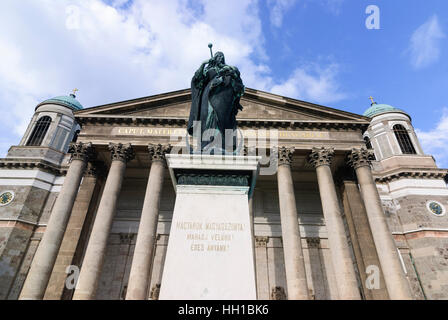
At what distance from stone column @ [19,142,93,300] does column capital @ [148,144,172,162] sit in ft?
13.6

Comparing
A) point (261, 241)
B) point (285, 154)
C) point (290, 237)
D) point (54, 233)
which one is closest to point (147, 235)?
point (54, 233)

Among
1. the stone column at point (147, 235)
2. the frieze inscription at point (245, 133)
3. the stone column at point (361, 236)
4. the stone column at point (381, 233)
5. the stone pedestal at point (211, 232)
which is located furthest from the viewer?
the frieze inscription at point (245, 133)

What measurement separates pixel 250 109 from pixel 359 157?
8170mm

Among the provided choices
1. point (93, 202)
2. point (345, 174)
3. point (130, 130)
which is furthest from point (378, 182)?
point (93, 202)

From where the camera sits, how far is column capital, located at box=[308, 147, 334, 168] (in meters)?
18.8

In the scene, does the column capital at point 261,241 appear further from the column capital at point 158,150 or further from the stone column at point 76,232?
the stone column at point 76,232

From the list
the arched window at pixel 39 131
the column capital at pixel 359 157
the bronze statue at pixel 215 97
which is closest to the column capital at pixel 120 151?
the arched window at pixel 39 131

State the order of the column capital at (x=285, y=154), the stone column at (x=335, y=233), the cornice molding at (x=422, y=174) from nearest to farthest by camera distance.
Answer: the stone column at (x=335, y=233)
the column capital at (x=285, y=154)
the cornice molding at (x=422, y=174)

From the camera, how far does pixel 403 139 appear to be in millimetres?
28547

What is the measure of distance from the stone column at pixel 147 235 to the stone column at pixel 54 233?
4.35 m

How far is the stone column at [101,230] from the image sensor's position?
14.7m

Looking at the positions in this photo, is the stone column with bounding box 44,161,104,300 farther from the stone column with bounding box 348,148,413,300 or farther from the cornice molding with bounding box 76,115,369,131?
the stone column with bounding box 348,148,413,300

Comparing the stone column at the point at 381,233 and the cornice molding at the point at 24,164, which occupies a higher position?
the cornice molding at the point at 24,164
